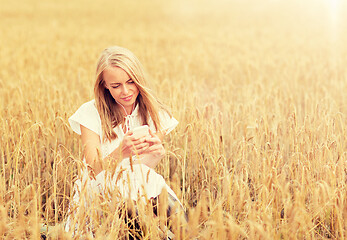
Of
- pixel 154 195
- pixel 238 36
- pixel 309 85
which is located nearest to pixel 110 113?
pixel 154 195

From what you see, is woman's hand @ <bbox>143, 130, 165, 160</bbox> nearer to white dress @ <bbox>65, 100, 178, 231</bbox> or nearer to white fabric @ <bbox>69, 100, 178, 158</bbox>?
white dress @ <bbox>65, 100, 178, 231</bbox>

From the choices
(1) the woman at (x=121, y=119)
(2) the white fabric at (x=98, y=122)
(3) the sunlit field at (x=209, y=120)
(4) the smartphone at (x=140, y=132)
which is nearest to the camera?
(3) the sunlit field at (x=209, y=120)

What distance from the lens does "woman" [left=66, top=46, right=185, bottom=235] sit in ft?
6.33

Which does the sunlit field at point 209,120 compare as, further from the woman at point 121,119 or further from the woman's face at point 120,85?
the woman's face at point 120,85

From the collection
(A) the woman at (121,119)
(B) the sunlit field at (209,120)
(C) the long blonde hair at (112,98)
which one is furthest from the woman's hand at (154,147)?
(C) the long blonde hair at (112,98)

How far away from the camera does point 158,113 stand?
2121mm

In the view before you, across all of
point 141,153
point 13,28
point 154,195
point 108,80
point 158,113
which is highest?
point 13,28

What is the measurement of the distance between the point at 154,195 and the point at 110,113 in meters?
0.48

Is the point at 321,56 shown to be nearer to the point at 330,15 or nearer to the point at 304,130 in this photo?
the point at 304,130

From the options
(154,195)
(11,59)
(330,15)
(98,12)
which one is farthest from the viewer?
(98,12)

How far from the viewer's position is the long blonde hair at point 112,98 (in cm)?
199

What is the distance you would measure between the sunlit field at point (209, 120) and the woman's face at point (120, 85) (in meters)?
0.32

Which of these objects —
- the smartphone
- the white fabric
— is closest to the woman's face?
the white fabric

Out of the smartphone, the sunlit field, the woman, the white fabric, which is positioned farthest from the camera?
the white fabric
